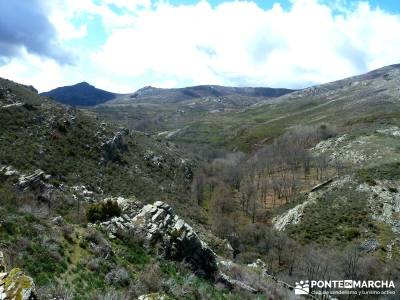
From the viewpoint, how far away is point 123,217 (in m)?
27.9

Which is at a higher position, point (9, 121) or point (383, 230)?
point (9, 121)

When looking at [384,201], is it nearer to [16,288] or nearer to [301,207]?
[301,207]

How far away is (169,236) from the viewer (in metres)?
26.9

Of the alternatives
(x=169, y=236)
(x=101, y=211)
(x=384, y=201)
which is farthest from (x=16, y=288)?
(x=384, y=201)

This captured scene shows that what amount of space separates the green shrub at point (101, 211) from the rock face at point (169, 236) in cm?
79

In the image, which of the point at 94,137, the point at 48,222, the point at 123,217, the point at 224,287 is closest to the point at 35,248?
the point at 48,222

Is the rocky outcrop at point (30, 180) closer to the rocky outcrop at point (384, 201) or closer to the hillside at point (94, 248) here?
the hillside at point (94, 248)

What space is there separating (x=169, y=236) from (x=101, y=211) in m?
5.00

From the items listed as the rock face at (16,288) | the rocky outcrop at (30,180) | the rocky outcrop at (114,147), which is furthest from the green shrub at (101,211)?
the rocky outcrop at (114,147)

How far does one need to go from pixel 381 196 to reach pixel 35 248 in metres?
77.3

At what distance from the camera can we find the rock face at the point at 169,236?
→ 86.6 ft

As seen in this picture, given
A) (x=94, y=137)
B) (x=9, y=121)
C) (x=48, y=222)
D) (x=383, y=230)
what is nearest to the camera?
(x=48, y=222)

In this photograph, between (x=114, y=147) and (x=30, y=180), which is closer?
(x=30, y=180)

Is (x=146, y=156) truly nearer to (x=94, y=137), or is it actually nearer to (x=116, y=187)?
(x=94, y=137)
